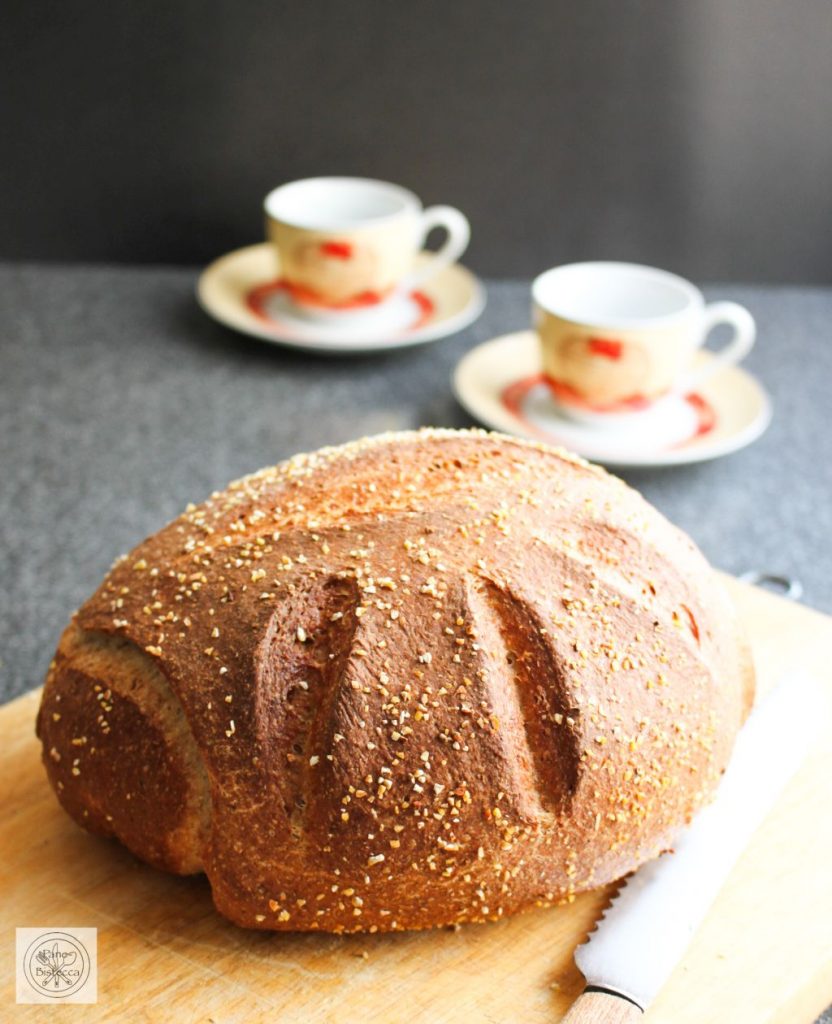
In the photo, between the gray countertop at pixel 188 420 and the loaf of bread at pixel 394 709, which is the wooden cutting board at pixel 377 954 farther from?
the gray countertop at pixel 188 420

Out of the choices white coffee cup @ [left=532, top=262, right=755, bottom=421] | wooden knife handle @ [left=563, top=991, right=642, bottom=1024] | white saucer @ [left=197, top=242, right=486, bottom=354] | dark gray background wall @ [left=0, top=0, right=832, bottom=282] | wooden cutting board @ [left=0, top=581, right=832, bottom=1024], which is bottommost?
wooden cutting board @ [left=0, top=581, right=832, bottom=1024]

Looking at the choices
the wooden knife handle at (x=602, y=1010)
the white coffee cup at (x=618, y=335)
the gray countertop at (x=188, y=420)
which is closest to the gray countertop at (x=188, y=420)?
the gray countertop at (x=188, y=420)

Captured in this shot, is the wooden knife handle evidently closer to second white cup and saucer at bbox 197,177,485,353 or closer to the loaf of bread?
the loaf of bread

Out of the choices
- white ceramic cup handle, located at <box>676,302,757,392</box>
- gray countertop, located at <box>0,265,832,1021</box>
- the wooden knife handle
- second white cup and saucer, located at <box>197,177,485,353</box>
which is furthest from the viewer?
second white cup and saucer, located at <box>197,177,485,353</box>

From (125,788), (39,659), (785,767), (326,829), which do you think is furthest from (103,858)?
(785,767)

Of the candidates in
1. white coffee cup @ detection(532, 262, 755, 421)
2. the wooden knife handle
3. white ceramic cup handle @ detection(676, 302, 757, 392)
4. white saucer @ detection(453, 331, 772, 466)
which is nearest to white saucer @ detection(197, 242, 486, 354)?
white saucer @ detection(453, 331, 772, 466)

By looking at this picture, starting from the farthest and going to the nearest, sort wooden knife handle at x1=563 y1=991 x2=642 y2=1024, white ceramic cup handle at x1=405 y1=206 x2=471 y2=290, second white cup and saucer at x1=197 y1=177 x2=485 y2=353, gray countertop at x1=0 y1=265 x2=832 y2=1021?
white ceramic cup handle at x1=405 y1=206 x2=471 y2=290, second white cup and saucer at x1=197 y1=177 x2=485 y2=353, gray countertop at x1=0 y1=265 x2=832 y2=1021, wooden knife handle at x1=563 y1=991 x2=642 y2=1024
